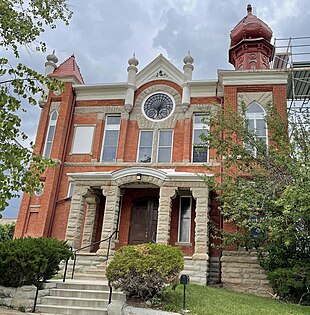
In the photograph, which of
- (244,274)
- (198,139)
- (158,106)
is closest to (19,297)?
(244,274)

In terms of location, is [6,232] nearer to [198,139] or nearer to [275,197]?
[198,139]

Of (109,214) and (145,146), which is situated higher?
(145,146)

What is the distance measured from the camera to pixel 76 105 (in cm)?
1917

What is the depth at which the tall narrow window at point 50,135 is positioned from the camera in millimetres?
18234

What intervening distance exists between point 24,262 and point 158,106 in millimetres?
11716

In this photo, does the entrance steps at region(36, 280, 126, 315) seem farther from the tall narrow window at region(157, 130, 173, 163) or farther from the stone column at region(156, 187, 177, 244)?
the tall narrow window at region(157, 130, 173, 163)

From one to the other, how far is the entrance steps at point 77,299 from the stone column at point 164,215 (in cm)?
411

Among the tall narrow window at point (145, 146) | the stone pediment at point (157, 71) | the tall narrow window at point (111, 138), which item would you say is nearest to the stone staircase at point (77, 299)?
the tall narrow window at point (145, 146)

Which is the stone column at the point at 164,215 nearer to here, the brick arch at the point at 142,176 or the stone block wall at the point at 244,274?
the brick arch at the point at 142,176

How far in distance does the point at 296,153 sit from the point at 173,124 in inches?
284

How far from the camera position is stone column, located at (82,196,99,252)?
15547mm

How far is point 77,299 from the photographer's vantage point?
854cm

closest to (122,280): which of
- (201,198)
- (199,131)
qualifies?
(201,198)

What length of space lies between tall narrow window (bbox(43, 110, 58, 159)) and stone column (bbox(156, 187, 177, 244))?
24.0ft
